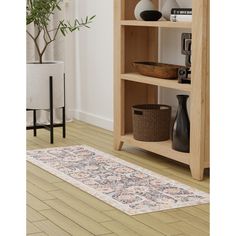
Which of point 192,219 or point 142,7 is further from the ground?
point 142,7

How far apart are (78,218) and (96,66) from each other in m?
2.62

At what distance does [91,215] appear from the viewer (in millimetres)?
2568

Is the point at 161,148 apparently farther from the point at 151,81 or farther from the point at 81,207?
the point at 81,207

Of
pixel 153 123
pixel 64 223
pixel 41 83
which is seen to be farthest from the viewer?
pixel 41 83

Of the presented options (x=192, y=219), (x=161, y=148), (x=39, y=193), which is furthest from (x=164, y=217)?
(x=161, y=148)

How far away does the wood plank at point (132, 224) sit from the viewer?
2.31m

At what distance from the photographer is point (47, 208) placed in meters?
2.70

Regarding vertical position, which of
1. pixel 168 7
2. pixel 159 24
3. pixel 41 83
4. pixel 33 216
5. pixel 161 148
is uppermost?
pixel 168 7

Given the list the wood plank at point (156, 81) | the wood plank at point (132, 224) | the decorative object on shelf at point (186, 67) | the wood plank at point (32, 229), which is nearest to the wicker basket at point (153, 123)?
the wood plank at point (156, 81)

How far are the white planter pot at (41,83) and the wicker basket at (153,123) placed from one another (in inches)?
33.2

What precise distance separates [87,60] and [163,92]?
1248 mm

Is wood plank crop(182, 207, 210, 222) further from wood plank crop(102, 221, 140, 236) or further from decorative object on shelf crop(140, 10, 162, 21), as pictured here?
decorative object on shelf crop(140, 10, 162, 21)

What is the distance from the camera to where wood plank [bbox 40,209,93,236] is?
2320 mm
